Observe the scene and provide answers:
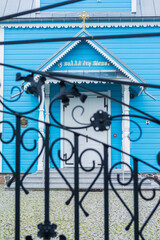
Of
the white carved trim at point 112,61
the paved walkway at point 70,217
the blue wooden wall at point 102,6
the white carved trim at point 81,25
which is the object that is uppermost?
the blue wooden wall at point 102,6

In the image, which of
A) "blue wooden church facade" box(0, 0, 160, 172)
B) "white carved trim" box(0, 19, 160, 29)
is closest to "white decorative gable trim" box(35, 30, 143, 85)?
"blue wooden church facade" box(0, 0, 160, 172)

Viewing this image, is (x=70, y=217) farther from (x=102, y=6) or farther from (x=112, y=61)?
Result: (x=102, y=6)

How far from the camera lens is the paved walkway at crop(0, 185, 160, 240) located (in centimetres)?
373

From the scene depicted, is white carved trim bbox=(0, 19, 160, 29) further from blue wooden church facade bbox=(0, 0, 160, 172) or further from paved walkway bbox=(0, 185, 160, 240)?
paved walkway bbox=(0, 185, 160, 240)

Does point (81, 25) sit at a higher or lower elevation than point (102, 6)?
lower

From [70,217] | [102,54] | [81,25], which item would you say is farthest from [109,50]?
[70,217]

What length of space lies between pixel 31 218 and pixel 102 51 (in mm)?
4652

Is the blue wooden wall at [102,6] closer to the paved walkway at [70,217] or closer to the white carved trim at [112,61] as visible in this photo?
the white carved trim at [112,61]

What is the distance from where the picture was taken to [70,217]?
4484 millimetres

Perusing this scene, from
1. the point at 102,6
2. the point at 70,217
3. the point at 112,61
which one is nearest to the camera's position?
the point at 70,217

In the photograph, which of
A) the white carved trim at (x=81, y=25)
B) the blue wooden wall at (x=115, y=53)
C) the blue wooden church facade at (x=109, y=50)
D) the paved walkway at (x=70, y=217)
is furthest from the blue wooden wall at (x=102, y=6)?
the paved walkway at (x=70, y=217)

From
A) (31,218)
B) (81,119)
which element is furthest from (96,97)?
(31,218)

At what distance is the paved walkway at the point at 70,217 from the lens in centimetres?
373

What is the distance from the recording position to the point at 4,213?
4758 mm
